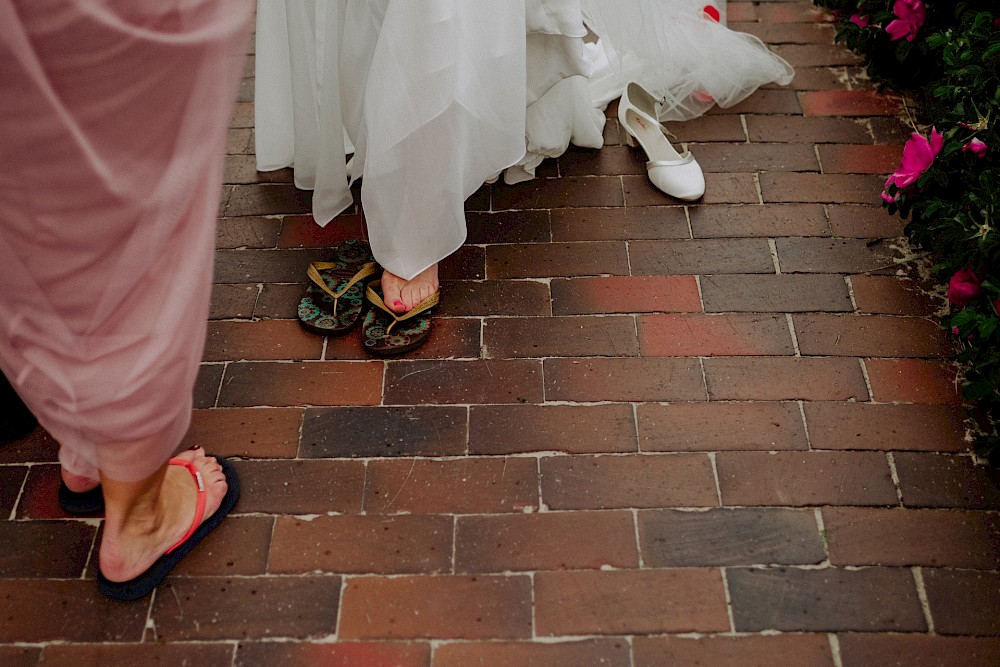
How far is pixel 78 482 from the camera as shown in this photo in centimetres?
171

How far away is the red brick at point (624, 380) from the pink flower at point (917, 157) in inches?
26.5

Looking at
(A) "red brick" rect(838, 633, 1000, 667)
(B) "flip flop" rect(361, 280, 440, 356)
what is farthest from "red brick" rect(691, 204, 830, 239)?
(A) "red brick" rect(838, 633, 1000, 667)

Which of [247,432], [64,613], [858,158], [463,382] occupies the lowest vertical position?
[64,613]

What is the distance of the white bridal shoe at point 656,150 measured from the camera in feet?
A: 7.48

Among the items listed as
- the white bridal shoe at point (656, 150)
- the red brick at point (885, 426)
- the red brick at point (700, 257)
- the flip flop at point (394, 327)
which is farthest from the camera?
the white bridal shoe at point (656, 150)

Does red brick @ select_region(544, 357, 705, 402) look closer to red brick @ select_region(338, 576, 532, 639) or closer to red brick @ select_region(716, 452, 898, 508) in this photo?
red brick @ select_region(716, 452, 898, 508)

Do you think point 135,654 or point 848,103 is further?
point 848,103

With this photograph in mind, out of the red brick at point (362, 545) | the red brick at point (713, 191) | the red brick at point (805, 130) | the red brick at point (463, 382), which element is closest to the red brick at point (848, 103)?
the red brick at point (805, 130)

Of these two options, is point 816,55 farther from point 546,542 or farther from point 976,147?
point 546,542

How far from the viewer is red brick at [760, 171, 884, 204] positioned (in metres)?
2.29

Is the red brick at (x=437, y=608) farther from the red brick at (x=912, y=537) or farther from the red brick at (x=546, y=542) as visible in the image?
Answer: the red brick at (x=912, y=537)

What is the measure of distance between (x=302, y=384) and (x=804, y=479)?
3.68ft

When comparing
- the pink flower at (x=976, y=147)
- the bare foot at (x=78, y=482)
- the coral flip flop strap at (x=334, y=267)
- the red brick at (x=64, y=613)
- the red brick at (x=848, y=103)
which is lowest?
the red brick at (x=64, y=613)

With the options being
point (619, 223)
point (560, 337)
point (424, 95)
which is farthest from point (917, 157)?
point (424, 95)
